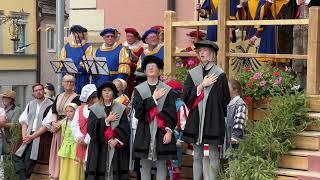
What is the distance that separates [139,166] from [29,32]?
24.3 meters

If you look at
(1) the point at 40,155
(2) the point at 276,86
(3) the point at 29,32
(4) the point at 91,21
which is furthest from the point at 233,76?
(3) the point at 29,32

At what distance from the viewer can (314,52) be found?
7.95 m

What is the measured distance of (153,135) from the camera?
25.8ft

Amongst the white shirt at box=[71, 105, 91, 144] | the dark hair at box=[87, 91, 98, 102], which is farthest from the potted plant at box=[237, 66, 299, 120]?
the white shirt at box=[71, 105, 91, 144]

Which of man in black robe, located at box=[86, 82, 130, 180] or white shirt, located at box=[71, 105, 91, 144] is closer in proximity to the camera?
man in black robe, located at box=[86, 82, 130, 180]

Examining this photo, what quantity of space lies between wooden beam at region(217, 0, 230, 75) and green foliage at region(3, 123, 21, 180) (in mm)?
3284

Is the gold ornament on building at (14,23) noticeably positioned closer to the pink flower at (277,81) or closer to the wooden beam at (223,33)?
the wooden beam at (223,33)

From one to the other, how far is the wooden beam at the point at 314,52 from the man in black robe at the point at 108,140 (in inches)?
88.3

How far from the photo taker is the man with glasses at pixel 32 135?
9.62 metres

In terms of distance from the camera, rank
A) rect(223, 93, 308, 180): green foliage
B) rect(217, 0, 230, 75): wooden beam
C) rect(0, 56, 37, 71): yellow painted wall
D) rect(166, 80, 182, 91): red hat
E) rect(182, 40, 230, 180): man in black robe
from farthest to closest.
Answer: rect(0, 56, 37, 71): yellow painted wall
rect(217, 0, 230, 75): wooden beam
rect(166, 80, 182, 91): red hat
rect(182, 40, 230, 180): man in black robe
rect(223, 93, 308, 180): green foliage

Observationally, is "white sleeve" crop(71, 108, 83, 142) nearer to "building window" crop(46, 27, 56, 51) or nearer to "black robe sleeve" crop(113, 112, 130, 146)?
"black robe sleeve" crop(113, 112, 130, 146)

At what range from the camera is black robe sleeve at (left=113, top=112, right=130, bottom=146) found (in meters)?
8.16

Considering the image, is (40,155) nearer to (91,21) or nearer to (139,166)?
(139,166)

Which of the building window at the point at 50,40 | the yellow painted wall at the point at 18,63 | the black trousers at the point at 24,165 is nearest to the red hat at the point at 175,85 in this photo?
the black trousers at the point at 24,165
